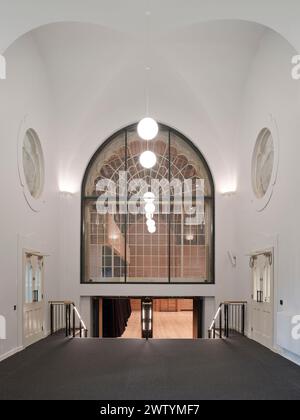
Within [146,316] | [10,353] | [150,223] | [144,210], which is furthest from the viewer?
[144,210]

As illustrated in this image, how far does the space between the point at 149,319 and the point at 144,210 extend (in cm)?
394

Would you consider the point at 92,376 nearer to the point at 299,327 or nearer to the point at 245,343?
the point at 299,327

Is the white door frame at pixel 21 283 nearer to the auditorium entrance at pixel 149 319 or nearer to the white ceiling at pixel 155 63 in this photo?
the auditorium entrance at pixel 149 319

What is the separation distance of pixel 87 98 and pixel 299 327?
329 inches

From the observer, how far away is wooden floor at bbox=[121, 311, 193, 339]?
19672mm

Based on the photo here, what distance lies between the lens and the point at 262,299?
12305 mm

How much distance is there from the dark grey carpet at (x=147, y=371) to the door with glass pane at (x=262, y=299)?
1.35 feet

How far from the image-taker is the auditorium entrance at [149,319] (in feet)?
44.7

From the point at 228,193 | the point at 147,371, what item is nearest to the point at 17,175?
the point at 147,371

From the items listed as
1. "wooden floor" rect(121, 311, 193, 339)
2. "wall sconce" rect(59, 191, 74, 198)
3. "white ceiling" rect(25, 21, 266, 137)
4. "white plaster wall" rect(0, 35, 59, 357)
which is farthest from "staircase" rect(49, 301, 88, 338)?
"white ceiling" rect(25, 21, 266, 137)

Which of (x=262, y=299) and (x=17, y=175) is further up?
(x=17, y=175)

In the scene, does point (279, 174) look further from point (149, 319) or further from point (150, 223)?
point (150, 223)

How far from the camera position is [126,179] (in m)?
16.2

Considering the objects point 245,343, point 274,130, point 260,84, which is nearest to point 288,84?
point 274,130
